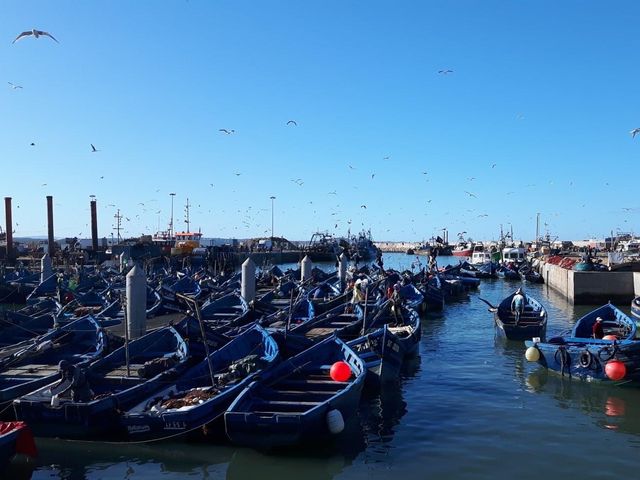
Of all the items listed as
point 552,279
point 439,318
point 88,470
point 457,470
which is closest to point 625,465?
point 457,470

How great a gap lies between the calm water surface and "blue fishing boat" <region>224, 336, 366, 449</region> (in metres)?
0.80

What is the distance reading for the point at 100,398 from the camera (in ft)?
46.0

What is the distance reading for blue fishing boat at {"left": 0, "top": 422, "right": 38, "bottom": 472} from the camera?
38.4 feet

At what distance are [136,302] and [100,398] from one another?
9124mm

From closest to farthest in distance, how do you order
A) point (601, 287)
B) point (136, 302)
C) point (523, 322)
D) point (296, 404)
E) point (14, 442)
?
point (14, 442) → point (296, 404) → point (136, 302) → point (523, 322) → point (601, 287)

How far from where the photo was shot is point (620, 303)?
Result: 4184cm

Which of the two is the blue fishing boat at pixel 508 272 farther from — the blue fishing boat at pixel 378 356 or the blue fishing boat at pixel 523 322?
the blue fishing boat at pixel 378 356

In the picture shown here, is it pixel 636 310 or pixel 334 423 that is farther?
pixel 636 310

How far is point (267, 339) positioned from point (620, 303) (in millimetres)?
32362

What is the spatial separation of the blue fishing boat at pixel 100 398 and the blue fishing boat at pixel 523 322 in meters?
15.6

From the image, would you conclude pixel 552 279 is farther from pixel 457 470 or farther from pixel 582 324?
pixel 457 470

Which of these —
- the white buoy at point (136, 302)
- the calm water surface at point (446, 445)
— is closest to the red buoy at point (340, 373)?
the calm water surface at point (446, 445)

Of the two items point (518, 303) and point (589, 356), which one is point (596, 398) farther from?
point (518, 303)

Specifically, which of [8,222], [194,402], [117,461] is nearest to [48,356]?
[117,461]
